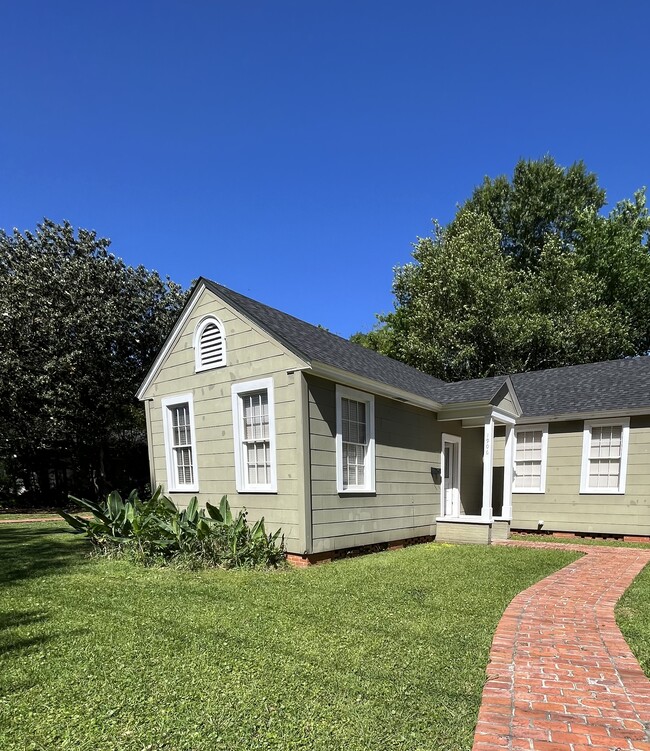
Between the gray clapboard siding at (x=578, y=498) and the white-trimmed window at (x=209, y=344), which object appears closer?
the white-trimmed window at (x=209, y=344)

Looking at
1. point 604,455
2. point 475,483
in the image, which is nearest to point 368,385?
point 475,483

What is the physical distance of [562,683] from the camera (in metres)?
3.25

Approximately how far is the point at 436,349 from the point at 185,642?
18.1 meters

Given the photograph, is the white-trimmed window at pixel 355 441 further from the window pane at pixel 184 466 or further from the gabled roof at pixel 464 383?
the window pane at pixel 184 466

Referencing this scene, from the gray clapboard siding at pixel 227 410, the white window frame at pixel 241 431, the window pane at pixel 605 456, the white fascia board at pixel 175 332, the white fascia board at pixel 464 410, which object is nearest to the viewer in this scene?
the gray clapboard siding at pixel 227 410

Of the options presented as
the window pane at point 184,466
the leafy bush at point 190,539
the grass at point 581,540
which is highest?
the window pane at point 184,466

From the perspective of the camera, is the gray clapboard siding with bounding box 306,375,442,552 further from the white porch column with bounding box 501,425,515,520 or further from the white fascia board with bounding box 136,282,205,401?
the white fascia board with bounding box 136,282,205,401

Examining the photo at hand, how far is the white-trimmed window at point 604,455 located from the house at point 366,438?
2 centimetres

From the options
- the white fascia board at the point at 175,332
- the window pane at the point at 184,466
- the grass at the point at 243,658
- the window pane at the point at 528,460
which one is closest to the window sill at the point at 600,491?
the window pane at the point at 528,460

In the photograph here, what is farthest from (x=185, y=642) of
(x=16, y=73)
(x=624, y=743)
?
(x=16, y=73)

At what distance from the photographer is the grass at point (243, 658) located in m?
2.56

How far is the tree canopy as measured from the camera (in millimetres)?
19531

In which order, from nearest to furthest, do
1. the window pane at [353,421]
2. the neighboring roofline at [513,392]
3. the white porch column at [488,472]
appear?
the window pane at [353,421] → the white porch column at [488,472] → the neighboring roofline at [513,392]

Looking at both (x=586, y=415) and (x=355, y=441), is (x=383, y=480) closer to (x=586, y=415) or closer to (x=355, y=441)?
(x=355, y=441)
